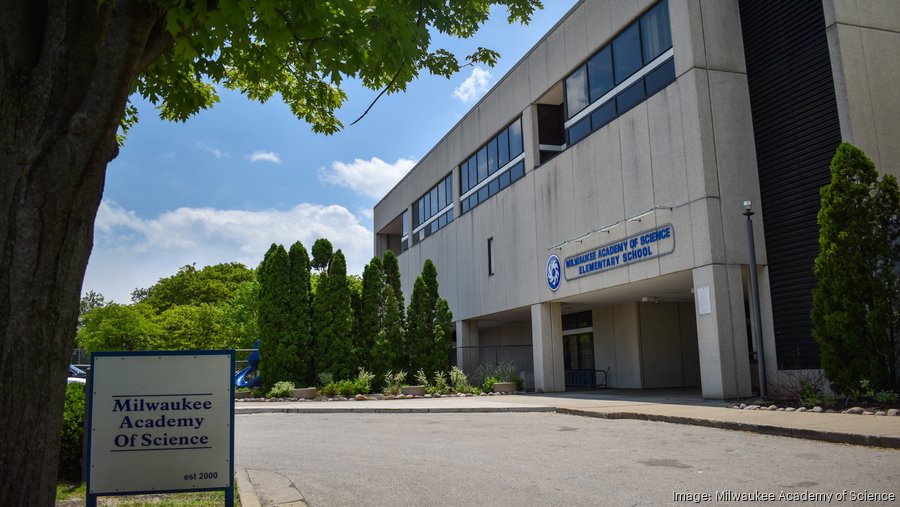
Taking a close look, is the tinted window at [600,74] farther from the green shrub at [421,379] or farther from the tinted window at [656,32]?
the green shrub at [421,379]

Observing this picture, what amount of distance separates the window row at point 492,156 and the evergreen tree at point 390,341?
674 centimetres

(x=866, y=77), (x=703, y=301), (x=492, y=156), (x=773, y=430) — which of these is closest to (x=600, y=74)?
(x=866, y=77)

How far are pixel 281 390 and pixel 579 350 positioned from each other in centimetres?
1231

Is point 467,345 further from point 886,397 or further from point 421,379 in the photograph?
point 886,397

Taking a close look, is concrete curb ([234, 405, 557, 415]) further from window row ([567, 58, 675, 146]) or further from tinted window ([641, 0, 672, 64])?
tinted window ([641, 0, 672, 64])

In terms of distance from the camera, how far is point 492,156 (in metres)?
28.4

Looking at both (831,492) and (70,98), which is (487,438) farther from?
(70,98)

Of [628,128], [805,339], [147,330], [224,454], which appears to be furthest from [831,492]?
[147,330]

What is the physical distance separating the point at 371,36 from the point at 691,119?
13.2 metres

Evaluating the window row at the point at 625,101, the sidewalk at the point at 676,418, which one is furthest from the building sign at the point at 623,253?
the sidewalk at the point at 676,418

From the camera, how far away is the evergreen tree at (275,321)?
79.4 feet

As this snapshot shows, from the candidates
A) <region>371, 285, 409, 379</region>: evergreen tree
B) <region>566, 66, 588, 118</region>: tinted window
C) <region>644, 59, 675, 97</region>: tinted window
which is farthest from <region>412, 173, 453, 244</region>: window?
<region>644, 59, 675, 97</region>: tinted window

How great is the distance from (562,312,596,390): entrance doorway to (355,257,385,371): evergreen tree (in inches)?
295

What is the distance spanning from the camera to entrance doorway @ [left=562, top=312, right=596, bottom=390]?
2677cm
